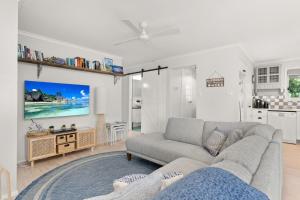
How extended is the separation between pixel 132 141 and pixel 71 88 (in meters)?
1.88

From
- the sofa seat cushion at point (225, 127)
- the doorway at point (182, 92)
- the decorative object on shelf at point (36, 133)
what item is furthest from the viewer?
the doorway at point (182, 92)

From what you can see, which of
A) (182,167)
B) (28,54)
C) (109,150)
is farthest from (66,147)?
(182,167)

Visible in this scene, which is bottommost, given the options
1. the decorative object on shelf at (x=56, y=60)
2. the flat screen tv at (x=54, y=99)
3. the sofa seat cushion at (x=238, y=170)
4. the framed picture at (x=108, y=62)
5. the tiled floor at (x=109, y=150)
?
the tiled floor at (x=109, y=150)

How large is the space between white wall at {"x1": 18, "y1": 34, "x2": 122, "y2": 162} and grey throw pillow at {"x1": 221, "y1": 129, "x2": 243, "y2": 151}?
3.15 m

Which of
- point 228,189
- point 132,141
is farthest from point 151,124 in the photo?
point 228,189

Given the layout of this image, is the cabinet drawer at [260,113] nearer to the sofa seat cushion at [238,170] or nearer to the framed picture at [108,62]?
the framed picture at [108,62]

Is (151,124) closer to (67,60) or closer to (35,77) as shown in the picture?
(67,60)

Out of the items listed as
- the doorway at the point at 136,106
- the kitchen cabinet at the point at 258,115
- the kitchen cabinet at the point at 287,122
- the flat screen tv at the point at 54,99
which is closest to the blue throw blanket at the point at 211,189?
the flat screen tv at the point at 54,99

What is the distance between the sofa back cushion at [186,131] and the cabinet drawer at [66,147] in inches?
77.1

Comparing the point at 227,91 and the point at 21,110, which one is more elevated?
the point at 227,91

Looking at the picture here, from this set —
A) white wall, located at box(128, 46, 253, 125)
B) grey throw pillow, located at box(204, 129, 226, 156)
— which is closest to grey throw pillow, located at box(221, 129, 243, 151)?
grey throw pillow, located at box(204, 129, 226, 156)

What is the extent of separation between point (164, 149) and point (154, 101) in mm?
2928

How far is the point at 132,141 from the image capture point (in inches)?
119

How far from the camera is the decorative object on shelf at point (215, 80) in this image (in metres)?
3.88
